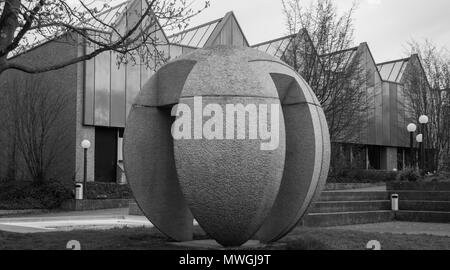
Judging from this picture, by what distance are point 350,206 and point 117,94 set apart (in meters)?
16.6

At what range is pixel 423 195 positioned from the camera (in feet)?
67.9

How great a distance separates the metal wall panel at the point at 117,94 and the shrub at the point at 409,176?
15.4 meters

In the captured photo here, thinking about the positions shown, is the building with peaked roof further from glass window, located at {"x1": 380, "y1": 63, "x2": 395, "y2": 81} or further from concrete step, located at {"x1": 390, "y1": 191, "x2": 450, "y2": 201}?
glass window, located at {"x1": 380, "y1": 63, "x2": 395, "y2": 81}

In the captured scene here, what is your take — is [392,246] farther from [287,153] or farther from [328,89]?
[328,89]

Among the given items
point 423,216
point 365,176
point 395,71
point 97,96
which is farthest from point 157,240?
point 395,71

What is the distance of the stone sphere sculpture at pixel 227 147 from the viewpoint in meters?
8.66

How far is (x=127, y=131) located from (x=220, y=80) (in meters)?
2.33

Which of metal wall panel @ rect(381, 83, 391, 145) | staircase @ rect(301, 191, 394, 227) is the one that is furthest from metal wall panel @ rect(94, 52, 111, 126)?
metal wall panel @ rect(381, 83, 391, 145)

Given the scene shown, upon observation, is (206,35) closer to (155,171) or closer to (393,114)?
(393,114)

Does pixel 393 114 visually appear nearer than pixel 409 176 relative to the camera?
No

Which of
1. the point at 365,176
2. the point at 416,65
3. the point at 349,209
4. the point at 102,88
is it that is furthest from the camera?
the point at 416,65

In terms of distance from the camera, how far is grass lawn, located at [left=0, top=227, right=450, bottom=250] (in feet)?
32.5

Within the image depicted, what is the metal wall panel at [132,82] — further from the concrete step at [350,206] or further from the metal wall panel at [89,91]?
the concrete step at [350,206]

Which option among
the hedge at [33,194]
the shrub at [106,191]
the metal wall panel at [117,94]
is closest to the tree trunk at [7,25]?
the hedge at [33,194]
